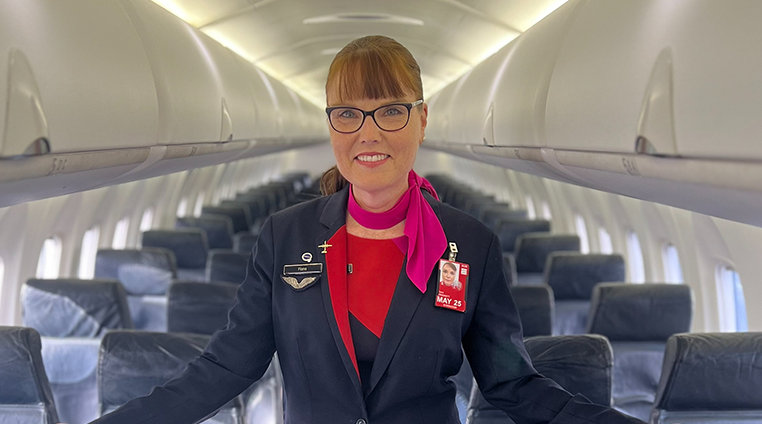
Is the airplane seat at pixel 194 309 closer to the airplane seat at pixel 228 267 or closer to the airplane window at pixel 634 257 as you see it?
the airplane seat at pixel 228 267

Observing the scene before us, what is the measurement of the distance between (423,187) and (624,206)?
7.05m

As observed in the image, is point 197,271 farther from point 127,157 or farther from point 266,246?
point 266,246

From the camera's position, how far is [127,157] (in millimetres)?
3322

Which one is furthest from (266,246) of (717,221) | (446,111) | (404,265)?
(446,111)

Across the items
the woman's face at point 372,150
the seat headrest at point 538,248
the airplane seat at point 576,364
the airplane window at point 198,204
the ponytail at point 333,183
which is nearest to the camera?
the woman's face at point 372,150

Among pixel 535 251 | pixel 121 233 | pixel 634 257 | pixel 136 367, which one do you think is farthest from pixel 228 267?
pixel 634 257

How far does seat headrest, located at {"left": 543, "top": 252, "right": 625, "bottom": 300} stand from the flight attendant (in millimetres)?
4851

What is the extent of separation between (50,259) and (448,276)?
6684 millimetres

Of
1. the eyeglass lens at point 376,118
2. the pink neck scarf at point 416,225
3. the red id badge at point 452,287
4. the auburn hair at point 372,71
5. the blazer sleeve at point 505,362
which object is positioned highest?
the auburn hair at point 372,71

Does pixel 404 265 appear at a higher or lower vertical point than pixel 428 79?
lower

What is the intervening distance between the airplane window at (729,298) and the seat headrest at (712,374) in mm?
3741

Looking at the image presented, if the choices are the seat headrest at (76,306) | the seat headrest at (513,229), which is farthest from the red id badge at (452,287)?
the seat headrest at (513,229)

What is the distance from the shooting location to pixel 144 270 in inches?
268

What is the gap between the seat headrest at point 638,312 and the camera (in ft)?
16.7
